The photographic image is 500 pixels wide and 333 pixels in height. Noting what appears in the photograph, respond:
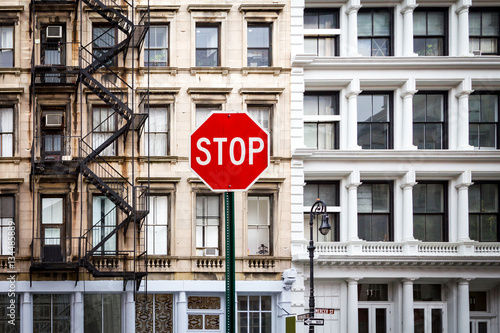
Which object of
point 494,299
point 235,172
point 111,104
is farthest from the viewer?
point 494,299

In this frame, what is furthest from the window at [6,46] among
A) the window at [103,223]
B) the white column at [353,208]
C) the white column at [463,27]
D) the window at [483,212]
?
the window at [483,212]

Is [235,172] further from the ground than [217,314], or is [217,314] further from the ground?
[235,172]

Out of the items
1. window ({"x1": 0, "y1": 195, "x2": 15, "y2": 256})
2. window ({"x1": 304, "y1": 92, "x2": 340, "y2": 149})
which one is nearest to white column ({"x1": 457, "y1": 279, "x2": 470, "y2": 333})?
window ({"x1": 304, "y1": 92, "x2": 340, "y2": 149})

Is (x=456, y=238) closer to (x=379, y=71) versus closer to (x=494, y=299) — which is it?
(x=494, y=299)

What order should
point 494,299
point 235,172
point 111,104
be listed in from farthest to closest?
point 494,299 → point 111,104 → point 235,172

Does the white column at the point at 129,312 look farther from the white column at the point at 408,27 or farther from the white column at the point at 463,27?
the white column at the point at 463,27

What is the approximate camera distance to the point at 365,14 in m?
22.0

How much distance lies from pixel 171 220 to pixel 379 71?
324 inches

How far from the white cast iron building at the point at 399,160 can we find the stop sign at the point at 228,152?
15.4 metres

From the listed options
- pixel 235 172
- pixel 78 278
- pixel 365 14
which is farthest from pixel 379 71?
pixel 235 172

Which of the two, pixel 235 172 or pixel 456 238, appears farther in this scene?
pixel 456 238

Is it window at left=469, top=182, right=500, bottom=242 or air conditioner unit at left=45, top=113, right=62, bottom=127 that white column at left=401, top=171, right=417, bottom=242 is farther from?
air conditioner unit at left=45, top=113, right=62, bottom=127

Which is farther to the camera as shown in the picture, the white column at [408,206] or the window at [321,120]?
the window at [321,120]

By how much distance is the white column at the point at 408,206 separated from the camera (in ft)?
70.1
